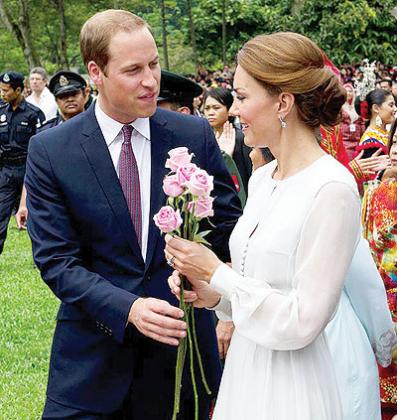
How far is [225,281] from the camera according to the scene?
300 cm

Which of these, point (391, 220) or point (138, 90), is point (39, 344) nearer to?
point (391, 220)

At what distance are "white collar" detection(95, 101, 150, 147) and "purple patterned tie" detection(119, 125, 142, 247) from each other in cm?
2

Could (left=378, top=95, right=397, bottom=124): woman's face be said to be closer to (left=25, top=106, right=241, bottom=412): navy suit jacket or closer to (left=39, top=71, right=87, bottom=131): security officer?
(left=39, top=71, right=87, bottom=131): security officer

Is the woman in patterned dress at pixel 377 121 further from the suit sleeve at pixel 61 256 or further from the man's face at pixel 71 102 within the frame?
the suit sleeve at pixel 61 256

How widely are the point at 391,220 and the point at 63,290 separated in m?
2.13

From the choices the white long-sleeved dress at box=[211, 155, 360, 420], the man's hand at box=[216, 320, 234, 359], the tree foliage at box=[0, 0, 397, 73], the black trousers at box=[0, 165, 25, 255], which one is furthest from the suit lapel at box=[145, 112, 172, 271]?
the tree foliage at box=[0, 0, 397, 73]

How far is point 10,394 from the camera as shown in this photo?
6.66 metres

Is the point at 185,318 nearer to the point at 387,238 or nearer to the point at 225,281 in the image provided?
the point at 225,281

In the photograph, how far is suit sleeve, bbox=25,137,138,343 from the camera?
3.41 metres

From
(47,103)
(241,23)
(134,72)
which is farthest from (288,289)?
(241,23)

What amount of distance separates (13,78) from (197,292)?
974 centimetres

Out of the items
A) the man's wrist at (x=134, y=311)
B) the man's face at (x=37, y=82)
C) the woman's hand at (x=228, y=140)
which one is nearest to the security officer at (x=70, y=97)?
the woman's hand at (x=228, y=140)

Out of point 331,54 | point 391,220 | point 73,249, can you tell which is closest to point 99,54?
point 73,249

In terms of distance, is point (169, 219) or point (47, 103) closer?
point (169, 219)
